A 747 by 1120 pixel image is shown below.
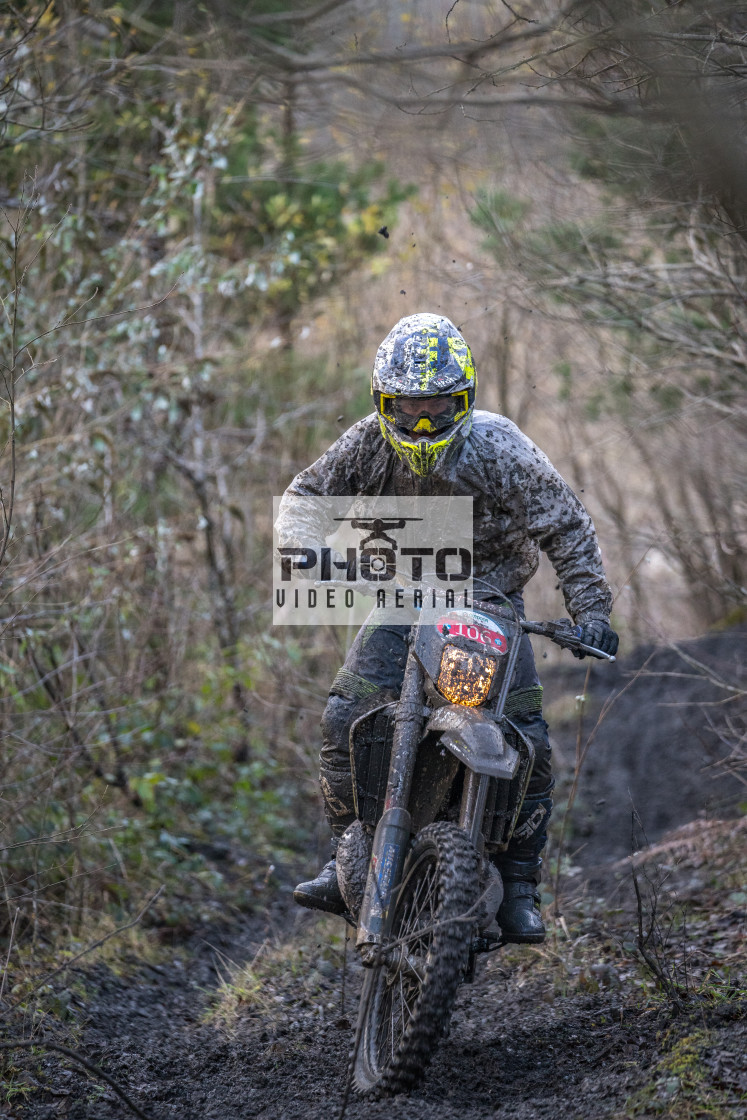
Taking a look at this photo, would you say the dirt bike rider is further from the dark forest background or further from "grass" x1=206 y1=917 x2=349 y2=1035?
the dark forest background

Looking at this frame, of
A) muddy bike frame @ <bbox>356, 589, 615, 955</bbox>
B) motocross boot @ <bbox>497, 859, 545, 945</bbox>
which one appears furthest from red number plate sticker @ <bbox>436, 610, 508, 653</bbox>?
motocross boot @ <bbox>497, 859, 545, 945</bbox>

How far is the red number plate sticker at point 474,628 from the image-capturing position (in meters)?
3.71

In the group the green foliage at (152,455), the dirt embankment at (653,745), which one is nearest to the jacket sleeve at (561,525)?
the green foliage at (152,455)

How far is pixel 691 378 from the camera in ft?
35.1

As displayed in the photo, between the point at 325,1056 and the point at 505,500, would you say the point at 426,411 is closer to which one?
the point at 505,500

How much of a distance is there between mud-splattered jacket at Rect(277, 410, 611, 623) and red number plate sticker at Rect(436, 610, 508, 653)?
0.54 m

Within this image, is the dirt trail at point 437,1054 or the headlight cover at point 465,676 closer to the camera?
the dirt trail at point 437,1054

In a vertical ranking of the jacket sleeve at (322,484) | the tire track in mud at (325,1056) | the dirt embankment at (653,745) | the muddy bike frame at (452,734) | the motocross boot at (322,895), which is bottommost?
the dirt embankment at (653,745)

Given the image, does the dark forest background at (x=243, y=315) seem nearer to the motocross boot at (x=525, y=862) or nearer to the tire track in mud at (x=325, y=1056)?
the tire track in mud at (x=325, y=1056)

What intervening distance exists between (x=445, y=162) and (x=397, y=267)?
1.61 meters

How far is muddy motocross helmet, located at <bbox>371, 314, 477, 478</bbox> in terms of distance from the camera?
13.0ft

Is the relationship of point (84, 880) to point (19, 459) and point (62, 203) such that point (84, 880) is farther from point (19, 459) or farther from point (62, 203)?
point (62, 203)

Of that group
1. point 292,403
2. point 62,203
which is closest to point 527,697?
point 62,203

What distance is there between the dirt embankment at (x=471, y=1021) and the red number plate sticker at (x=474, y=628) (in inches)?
47.4
